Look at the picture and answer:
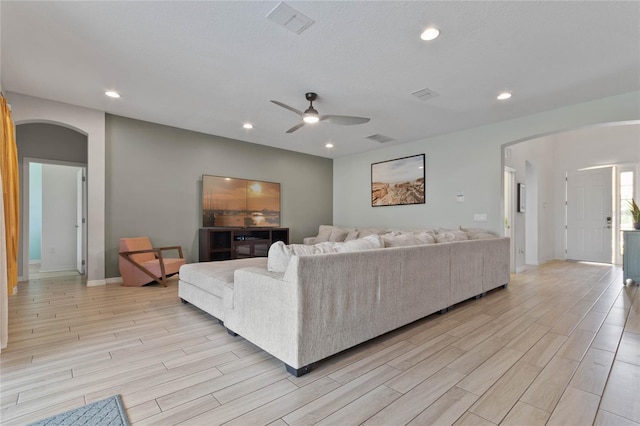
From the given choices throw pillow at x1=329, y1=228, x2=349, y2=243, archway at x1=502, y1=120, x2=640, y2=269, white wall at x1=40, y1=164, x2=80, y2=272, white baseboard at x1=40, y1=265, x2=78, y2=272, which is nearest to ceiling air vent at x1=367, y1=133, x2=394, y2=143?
throw pillow at x1=329, y1=228, x2=349, y2=243

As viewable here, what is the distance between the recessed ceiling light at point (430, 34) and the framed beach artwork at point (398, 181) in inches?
139

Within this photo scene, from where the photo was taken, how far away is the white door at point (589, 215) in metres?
6.67

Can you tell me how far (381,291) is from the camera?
7.96 feet

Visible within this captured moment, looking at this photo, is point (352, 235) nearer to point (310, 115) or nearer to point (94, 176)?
point (310, 115)

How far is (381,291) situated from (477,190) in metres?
3.65

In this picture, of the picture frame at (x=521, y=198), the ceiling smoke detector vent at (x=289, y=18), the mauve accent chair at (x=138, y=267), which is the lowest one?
the mauve accent chair at (x=138, y=267)

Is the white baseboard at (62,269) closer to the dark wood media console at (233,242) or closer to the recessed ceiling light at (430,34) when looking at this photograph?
the dark wood media console at (233,242)

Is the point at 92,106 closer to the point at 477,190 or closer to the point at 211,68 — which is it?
the point at 211,68

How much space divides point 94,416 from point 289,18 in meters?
2.90

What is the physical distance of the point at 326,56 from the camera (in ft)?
9.37

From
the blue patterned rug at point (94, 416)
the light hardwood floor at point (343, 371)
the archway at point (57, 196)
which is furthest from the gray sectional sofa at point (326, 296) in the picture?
the archway at point (57, 196)

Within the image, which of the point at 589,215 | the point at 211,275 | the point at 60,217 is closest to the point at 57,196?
the point at 60,217

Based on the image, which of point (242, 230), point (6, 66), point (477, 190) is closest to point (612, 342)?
point (477, 190)

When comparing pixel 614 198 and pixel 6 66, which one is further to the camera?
pixel 614 198
